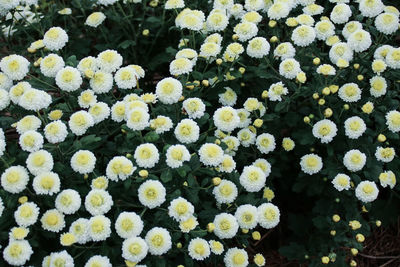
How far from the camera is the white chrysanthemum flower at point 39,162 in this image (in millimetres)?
1955

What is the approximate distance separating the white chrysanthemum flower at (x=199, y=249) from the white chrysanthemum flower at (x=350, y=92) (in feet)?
3.34

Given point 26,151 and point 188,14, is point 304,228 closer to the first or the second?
point 188,14

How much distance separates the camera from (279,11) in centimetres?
257

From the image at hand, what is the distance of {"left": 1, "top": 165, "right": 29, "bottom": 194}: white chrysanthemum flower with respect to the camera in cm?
193

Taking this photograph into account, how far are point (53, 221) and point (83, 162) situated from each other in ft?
0.90

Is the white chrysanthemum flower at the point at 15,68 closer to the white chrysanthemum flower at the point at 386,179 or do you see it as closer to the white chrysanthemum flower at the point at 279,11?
the white chrysanthemum flower at the point at 279,11

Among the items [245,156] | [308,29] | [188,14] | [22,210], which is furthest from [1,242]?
[308,29]

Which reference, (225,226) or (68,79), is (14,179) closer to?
(68,79)

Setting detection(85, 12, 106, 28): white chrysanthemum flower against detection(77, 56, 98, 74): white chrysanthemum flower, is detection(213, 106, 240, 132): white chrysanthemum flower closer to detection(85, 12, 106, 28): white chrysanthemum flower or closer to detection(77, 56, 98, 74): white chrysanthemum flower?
detection(77, 56, 98, 74): white chrysanthemum flower

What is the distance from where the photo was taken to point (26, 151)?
7.14 ft

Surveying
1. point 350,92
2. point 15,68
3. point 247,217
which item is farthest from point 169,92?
point 350,92

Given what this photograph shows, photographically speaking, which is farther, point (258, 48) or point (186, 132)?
point (258, 48)

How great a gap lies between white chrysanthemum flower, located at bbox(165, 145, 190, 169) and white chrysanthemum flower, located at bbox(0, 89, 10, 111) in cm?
84

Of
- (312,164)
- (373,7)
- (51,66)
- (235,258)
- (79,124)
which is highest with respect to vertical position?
(373,7)
